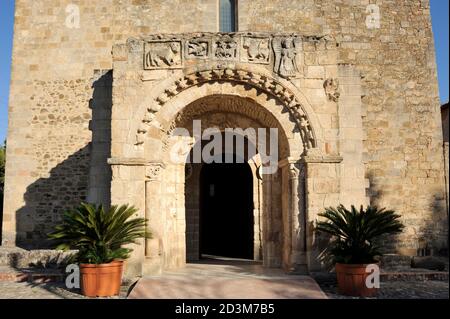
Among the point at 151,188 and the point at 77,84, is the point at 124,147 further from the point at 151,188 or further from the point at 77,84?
the point at 77,84

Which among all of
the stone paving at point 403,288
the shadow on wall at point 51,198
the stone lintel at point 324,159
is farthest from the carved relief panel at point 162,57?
the shadow on wall at point 51,198

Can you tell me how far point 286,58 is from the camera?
8.59 m

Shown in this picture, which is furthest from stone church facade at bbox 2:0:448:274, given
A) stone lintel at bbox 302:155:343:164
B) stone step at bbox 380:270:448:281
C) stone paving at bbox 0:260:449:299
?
stone step at bbox 380:270:448:281

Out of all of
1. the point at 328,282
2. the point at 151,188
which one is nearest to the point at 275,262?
the point at 328,282

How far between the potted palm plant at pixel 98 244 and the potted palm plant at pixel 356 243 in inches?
135

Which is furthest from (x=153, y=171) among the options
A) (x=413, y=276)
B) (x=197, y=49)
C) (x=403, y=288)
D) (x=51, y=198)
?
(x=51, y=198)

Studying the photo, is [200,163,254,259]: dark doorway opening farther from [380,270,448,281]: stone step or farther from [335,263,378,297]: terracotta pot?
[335,263,378,297]: terracotta pot

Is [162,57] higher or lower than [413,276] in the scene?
higher

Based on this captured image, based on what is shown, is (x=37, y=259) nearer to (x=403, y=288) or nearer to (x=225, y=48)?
(x=225, y=48)

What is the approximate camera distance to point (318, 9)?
47.4 feet

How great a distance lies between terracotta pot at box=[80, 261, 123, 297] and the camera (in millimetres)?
6902

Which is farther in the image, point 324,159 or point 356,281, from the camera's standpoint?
point 324,159

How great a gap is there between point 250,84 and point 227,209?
25.4ft

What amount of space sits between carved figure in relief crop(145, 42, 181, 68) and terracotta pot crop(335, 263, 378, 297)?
489 centimetres
